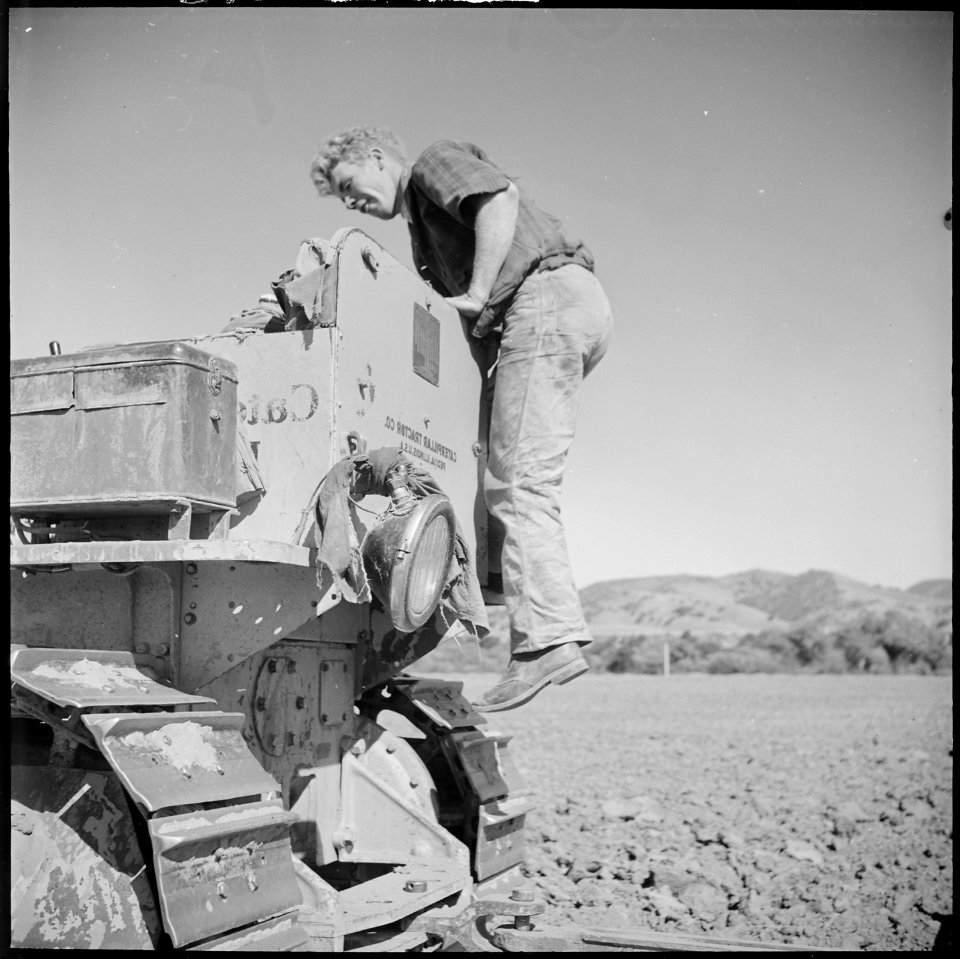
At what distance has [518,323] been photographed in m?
4.55

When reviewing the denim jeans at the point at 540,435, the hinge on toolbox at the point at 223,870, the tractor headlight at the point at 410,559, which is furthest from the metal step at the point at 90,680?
the denim jeans at the point at 540,435

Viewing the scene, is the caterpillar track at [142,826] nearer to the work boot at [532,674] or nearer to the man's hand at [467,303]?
the work boot at [532,674]

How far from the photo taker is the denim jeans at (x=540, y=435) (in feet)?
13.9

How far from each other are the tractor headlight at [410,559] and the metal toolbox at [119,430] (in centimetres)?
48

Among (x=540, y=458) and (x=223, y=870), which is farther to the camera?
(x=540, y=458)

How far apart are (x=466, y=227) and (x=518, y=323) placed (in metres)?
0.49

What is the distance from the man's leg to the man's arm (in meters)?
0.14

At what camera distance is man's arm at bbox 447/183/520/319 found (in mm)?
4488

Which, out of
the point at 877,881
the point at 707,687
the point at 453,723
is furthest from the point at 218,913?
the point at 707,687

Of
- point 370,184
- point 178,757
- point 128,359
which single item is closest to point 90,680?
point 178,757

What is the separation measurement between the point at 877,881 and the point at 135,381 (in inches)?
198

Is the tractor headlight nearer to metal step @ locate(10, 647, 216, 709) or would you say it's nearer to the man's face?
metal step @ locate(10, 647, 216, 709)

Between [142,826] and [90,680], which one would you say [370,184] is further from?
[142,826]

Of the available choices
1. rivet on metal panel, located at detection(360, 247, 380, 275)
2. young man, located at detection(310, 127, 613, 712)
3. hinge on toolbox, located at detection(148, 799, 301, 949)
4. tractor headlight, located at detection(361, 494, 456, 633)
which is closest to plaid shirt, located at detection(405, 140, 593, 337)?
young man, located at detection(310, 127, 613, 712)
